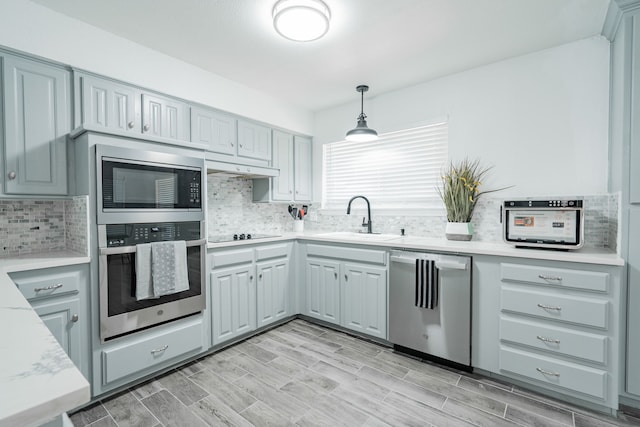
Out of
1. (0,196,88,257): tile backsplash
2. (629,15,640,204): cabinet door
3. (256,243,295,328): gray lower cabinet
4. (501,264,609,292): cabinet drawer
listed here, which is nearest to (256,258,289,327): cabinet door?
(256,243,295,328): gray lower cabinet

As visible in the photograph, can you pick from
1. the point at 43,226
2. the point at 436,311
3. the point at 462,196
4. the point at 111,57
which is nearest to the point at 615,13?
the point at 462,196

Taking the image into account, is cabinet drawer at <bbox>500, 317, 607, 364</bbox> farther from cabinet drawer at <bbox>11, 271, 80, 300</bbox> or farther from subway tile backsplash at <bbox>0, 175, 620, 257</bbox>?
cabinet drawer at <bbox>11, 271, 80, 300</bbox>

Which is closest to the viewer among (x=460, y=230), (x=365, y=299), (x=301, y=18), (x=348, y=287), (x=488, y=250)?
(x=301, y=18)

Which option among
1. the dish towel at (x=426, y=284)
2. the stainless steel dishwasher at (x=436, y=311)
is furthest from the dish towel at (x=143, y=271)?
the dish towel at (x=426, y=284)

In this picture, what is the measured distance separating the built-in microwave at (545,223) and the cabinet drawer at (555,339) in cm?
54

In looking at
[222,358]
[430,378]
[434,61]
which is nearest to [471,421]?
[430,378]

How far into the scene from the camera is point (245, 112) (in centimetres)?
329

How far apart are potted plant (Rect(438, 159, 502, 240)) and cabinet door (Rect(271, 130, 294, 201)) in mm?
1771

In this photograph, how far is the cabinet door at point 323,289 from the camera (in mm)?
3111

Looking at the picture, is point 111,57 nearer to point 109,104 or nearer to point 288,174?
point 109,104

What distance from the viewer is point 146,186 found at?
87.4 inches

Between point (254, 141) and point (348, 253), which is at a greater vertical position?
point (254, 141)

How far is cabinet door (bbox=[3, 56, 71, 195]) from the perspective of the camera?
76.4 inches

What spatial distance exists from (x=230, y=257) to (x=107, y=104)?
149cm
